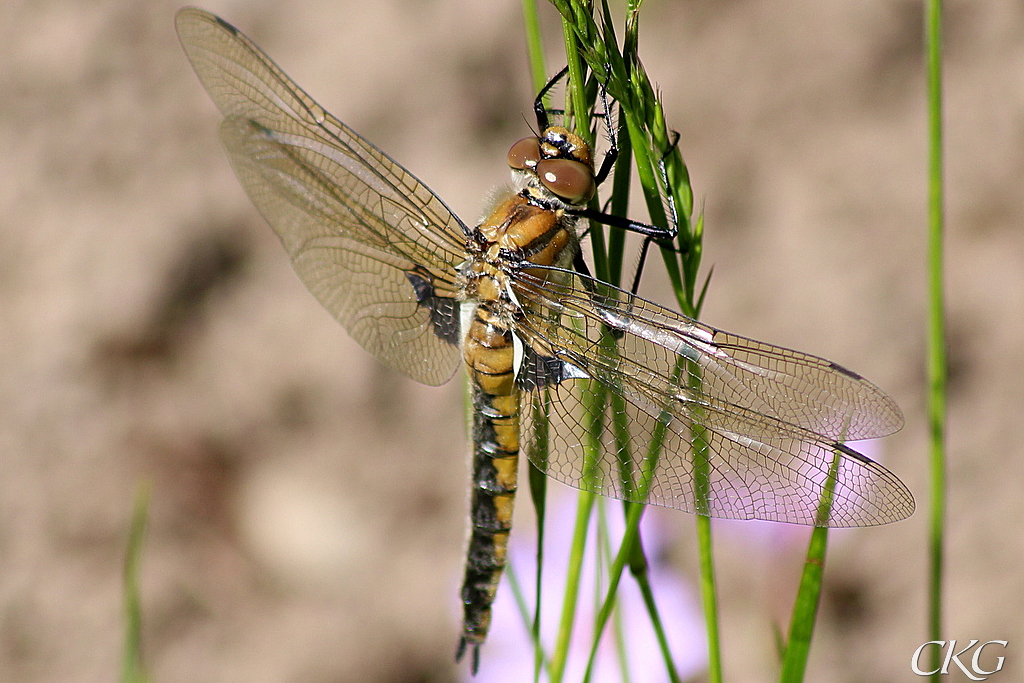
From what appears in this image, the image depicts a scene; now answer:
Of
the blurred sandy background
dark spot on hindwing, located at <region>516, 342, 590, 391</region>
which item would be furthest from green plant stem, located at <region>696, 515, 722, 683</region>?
the blurred sandy background

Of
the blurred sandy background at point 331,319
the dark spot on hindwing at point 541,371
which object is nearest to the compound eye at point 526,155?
the dark spot on hindwing at point 541,371

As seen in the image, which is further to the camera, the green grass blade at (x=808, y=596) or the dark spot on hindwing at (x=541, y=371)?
the dark spot on hindwing at (x=541, y=371)

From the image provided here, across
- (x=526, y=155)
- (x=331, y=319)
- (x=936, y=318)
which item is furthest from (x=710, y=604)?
(x=331, y=319)

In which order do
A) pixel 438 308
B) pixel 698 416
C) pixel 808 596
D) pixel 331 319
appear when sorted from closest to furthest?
pixel 808 596, pixel 698 416, pixel 438 308, pixel 331 319

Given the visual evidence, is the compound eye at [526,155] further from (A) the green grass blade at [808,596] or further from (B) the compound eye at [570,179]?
(A) the green grass blade at [808,596]

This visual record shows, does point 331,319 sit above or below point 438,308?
above

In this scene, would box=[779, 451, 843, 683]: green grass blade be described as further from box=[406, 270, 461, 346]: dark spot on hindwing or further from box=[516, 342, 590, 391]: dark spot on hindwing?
box=[406, 270, 461, 346]: dark spot on hindwing

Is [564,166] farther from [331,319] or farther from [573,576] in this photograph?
[331,319]

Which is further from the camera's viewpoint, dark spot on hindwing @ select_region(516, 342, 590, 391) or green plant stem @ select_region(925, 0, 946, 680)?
dark spot on hindwing @ select_region(516, 342, 590, 391)
